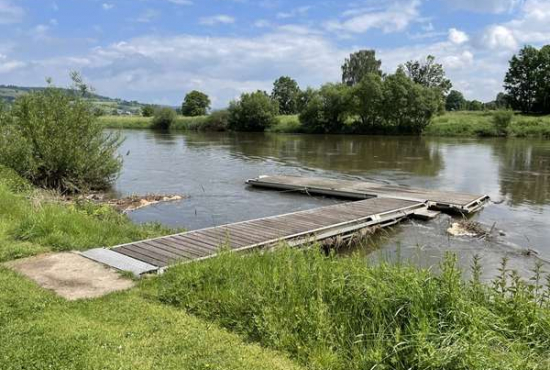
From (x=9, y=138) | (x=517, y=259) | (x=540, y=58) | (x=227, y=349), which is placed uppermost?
(x=540, y=58)

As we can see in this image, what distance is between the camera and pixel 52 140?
→ 16.3m

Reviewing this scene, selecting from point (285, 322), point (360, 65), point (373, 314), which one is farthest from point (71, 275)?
point (360, 65)

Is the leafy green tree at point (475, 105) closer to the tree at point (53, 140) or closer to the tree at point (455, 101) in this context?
the tree at point (455, 101)

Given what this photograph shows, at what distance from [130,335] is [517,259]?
8682 mm

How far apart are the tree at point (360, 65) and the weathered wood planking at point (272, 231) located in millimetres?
72215

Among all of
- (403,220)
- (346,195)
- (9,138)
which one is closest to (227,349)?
(403,220)

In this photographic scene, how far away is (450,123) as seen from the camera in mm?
53562

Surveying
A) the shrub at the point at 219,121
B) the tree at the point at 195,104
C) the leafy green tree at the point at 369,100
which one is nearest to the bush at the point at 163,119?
the shrub at the point at 219,121

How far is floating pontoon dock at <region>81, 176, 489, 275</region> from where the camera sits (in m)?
7.24

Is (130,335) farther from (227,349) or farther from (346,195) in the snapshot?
(346,195)

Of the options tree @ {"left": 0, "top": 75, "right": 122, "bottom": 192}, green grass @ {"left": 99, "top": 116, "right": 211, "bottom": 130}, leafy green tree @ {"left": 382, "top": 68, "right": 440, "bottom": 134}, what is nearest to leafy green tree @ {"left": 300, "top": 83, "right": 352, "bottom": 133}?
leafy green tree @ {"left": 382, "top": 68, "right": 440, "bottom": 134}

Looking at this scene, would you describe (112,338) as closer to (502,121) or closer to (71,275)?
(71,275)

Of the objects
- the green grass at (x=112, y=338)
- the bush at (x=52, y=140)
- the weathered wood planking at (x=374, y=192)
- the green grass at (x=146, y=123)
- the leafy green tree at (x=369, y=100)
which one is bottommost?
the weathered wood planking at (x=374, y=192)

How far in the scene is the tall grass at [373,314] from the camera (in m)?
3.78
